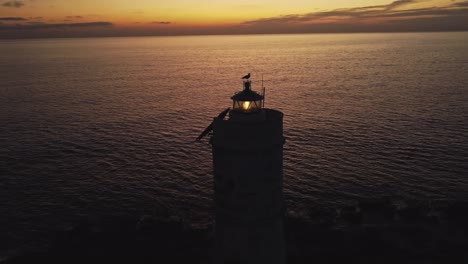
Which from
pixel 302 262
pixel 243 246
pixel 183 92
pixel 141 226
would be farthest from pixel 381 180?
pixel 183 92

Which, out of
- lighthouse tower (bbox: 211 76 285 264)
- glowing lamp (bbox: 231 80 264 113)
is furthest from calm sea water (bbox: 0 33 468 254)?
glowing lamp (bbox: 231 80 264 113)

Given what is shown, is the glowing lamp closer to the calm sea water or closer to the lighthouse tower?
the lighthouse tower

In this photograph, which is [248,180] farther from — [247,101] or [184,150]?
[184,150]

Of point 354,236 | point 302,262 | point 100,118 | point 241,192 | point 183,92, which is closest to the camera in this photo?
point 241,192

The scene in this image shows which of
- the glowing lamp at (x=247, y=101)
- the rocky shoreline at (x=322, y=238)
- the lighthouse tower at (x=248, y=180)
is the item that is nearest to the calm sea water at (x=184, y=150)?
the rocky shoreline at (x=322, y=238)

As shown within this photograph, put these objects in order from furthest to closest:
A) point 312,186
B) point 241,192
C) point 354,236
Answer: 1. point 312,186
2. point 354,236
3. point 241,192

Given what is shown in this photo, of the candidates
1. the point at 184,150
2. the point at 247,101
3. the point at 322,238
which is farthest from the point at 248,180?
the point at 184,150

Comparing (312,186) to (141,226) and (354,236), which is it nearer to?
(354,236)
